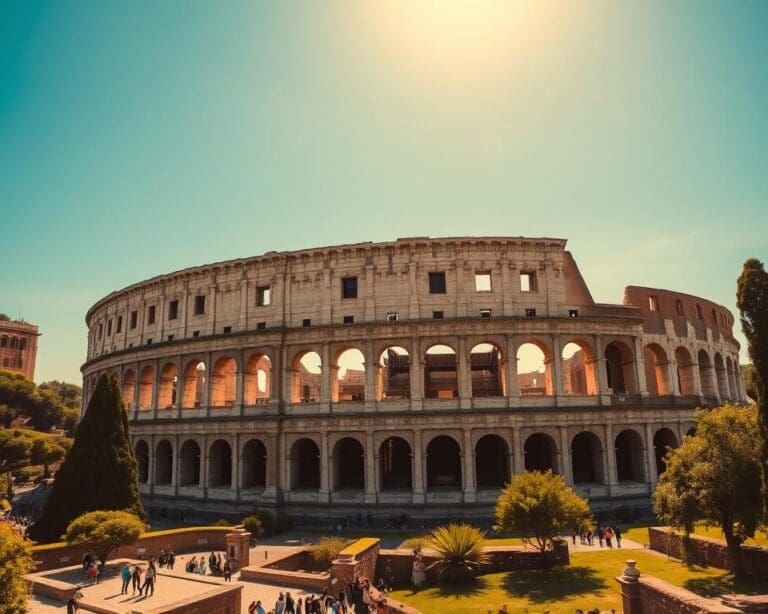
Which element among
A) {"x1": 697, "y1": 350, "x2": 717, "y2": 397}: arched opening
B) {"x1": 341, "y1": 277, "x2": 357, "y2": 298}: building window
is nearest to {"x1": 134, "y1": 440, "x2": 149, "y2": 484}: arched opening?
{"x1": 341, "y1": 277, "x2": 357, "y2": 298}: building window

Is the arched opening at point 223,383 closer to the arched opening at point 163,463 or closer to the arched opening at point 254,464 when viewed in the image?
the arched opening at point 254,464

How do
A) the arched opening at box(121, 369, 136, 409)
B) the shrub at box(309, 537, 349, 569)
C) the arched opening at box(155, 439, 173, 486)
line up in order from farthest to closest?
the arched opening at box(121, 369, 136, 409)
the arched opening at box(155, 439, 173, 486)
the shrub at box(309, 537, 349, 569)

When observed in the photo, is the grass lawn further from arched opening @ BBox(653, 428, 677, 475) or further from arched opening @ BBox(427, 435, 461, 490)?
arched opening @ BBox(653, 428, 677, 475)

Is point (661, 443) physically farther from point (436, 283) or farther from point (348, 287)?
point (348, 287)

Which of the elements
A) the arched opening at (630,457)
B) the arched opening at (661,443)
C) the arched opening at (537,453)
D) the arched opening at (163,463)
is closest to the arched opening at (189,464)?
the arched opening at (163,463)

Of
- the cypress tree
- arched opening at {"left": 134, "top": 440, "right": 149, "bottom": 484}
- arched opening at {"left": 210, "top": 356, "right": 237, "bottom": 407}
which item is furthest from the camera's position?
arched opening at {"left": 134, "top": 440, "right": 149, "bottom": 484}

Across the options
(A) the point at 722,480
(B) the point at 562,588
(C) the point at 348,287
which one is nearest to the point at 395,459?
(C) the point at 348,287
